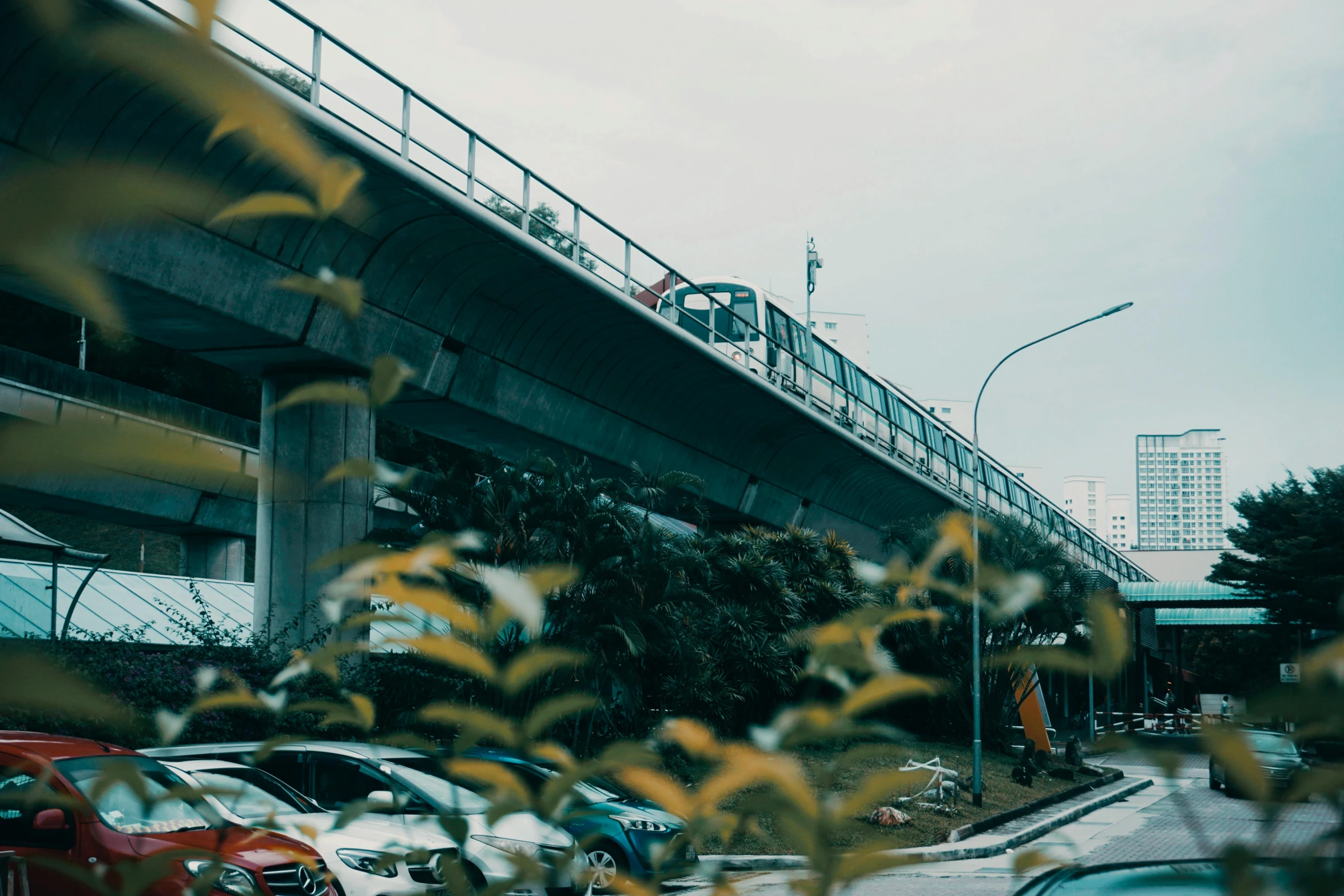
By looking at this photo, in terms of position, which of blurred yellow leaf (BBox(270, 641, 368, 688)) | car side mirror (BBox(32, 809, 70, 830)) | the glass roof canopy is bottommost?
car side mirror (BBox(32, 809, 70, 830))

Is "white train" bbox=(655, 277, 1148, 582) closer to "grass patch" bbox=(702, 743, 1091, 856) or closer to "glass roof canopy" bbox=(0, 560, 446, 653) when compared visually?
"grass patch" bbox=(702, 743, 1091, 856)

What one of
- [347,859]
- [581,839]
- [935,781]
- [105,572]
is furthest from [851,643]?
[105,572]

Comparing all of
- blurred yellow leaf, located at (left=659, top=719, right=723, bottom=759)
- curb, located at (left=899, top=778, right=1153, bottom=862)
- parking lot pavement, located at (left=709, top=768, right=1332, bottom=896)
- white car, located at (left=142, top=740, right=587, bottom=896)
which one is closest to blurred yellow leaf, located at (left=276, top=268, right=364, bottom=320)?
blurred yellow leaf, located at (left=659, top=719, right=723, bottom=759)

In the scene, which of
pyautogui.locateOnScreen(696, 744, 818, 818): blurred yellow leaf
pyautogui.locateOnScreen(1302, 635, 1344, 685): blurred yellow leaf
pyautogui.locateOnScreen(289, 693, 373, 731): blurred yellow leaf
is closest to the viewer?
pyautogui.locateOnScreen(1302, 635, 1344, 685): blurred yellow leaf

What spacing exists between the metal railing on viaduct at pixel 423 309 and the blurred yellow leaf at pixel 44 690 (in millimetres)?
6208

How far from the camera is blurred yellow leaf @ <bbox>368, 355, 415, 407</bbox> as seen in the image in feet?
5.20

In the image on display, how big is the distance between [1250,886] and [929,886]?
579 inches

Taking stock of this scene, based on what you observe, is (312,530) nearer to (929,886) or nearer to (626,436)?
(626,436)

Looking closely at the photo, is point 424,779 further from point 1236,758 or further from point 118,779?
point 1236,758

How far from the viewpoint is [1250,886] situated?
3.93 feet

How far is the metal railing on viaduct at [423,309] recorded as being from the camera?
42.2 ft

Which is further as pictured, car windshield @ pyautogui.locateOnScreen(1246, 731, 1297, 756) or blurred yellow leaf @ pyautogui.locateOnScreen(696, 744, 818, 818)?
blurred yellow leaf @ pyautogui.locateOnScreen(696, 744, 818, 818)

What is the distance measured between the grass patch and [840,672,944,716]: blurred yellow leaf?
903 centimetres

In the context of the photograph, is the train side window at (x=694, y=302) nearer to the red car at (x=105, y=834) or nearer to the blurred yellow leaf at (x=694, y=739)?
the red car at (x=105, y=834)
